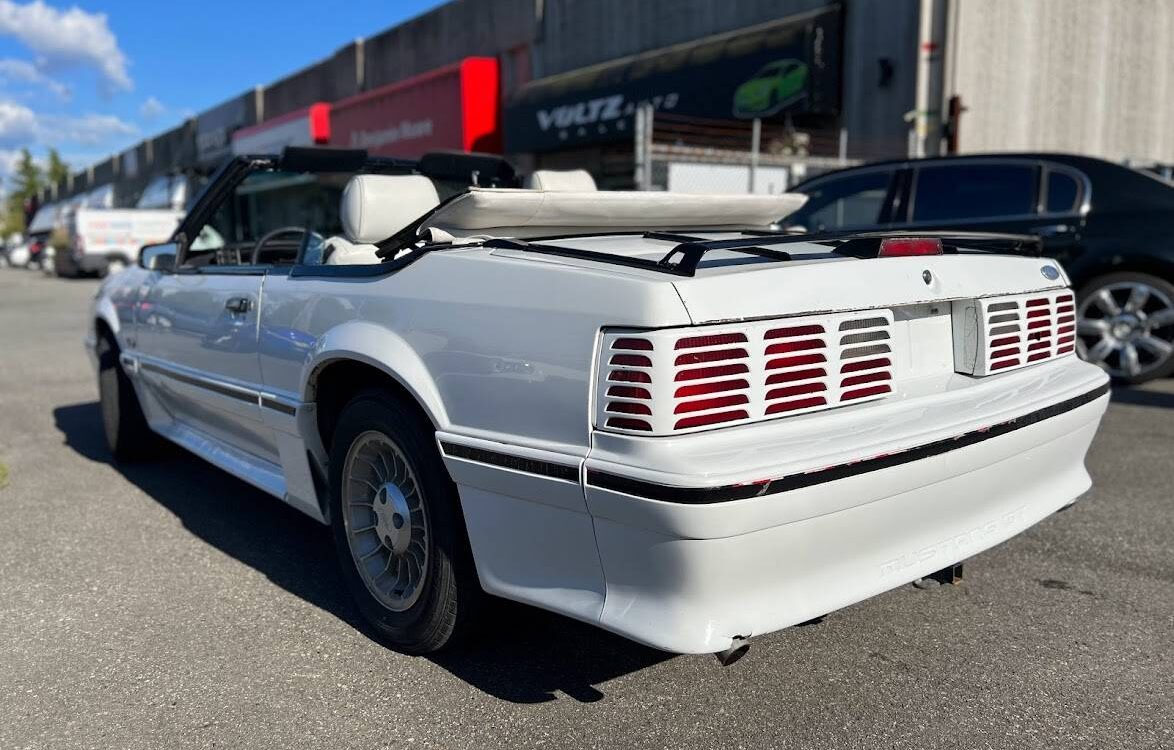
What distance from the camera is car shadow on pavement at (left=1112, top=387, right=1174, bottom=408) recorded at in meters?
6.26

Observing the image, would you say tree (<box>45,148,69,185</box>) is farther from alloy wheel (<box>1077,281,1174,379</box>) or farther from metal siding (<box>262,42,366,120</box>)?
alloy wheel (<box>1077,281,1174,379</box>)

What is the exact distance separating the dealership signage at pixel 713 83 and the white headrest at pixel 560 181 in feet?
36.9

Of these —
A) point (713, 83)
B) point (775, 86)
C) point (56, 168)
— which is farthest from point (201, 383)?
point (56, 168)

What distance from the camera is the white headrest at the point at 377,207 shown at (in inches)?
127

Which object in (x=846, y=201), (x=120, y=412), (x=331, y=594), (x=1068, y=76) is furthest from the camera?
(x=1068, y=76)

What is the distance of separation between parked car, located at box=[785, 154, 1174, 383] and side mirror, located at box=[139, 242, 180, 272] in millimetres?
4369

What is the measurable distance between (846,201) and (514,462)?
5676 millimetres

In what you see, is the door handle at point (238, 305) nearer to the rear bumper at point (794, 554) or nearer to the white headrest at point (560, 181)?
the white headrest at point (560, 181)

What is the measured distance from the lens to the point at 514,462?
7.65 ft

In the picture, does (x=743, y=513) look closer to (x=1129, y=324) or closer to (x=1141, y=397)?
(x=1141, y=397)

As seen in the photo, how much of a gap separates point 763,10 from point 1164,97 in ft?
28.4

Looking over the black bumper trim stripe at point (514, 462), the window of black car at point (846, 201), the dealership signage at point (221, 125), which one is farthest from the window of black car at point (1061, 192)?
the dealership signage at point (221, 125)

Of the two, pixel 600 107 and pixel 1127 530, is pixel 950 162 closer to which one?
pixel 1127 530

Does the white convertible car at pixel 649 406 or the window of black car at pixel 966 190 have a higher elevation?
the window of black car at pixel 966 190
